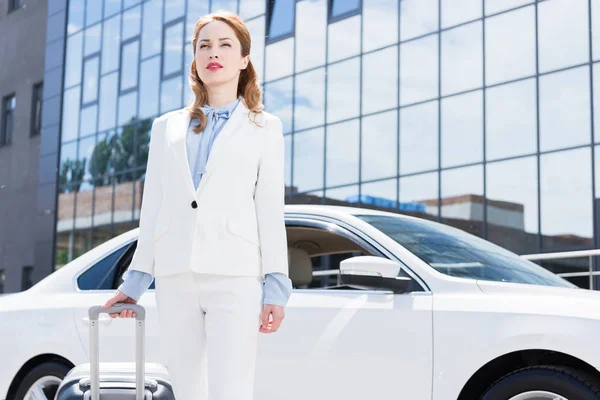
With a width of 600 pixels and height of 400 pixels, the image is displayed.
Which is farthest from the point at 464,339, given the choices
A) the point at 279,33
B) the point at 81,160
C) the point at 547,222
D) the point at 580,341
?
the point at 81,160

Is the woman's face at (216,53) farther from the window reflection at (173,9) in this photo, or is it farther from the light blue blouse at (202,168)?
the window reflection at (173,9)

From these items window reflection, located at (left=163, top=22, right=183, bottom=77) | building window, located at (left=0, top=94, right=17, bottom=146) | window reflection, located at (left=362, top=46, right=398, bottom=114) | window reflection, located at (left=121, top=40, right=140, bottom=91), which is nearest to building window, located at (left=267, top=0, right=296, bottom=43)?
window reflection, located at (left=362, top=46, right=398, bottom=114)

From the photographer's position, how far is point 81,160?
33750 millimetres

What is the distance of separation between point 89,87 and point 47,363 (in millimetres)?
29407

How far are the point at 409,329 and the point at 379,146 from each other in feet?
65.7

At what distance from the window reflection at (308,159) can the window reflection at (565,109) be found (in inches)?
263

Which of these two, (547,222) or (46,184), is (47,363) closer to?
(547,222)

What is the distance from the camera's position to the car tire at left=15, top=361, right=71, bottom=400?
5.17m

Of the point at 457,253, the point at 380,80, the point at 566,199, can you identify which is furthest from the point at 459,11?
the point at 457,253

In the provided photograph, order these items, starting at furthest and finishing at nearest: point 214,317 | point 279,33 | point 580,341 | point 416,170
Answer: point 279,33 < point 416,170 < point 580,341 < point 214,317

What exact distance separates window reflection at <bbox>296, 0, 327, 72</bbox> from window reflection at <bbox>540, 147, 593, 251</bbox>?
7.64m

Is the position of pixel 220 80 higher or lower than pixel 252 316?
higher

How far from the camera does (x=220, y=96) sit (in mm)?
3160

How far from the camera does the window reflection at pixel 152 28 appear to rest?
30.7 m
